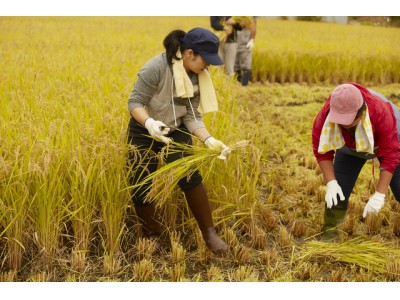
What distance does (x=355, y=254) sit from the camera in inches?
94.6

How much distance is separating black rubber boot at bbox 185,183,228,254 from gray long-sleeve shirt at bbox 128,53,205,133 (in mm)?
337

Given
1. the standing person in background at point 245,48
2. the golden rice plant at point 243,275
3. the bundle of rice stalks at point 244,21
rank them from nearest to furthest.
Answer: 1. the golden rice plant at point 243,275
2. the bundle of rice stalks at point 244,21
3. the standing person in background at point 245,48

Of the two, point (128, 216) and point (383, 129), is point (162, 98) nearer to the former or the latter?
point (128, 216)

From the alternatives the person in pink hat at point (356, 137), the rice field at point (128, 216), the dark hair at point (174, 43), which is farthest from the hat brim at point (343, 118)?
the dark hair at point (174, 43)

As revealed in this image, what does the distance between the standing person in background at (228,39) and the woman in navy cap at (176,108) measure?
12.4ft

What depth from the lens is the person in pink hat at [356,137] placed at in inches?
88.0

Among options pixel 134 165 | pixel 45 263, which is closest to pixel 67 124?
pixel 134 165

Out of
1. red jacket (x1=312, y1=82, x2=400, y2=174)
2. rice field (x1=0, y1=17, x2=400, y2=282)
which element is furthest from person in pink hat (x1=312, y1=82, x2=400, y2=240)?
rice field (x1=0, y1=17, x2=400, y2=282)

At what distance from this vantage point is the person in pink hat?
2.24m

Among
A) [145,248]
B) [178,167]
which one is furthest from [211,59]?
[145,248]

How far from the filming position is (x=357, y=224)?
290 centimetres

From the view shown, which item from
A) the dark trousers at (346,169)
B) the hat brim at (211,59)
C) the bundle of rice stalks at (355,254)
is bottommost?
the bundle of rice stalks at (355,254)

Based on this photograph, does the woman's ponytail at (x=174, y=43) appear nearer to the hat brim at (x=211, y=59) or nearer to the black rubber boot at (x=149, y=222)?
the hat brim at (x=211, y=59)

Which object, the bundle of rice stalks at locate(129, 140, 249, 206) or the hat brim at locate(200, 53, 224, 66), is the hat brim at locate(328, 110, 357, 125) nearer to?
the bundle of rice stalks at locate(129, 140, 249, 206)
